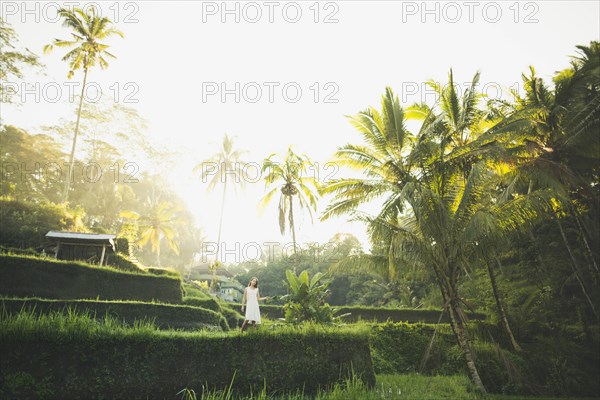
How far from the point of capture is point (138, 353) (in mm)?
6973

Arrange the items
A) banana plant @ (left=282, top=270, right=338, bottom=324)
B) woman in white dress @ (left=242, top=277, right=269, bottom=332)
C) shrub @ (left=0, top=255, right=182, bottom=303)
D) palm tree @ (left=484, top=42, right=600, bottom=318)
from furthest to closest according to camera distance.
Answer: shrub @ (left=0, top=255, right=182, bottom=303)
palm tree @ (left=484, top=42, right=600, bottom=318)
banana plant @ (left=282, top=270, right=338, bottom=324)
woman in white dress @ (left=242, top=277, right=269, bottom=332)

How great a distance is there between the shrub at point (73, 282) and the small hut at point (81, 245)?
178 inches

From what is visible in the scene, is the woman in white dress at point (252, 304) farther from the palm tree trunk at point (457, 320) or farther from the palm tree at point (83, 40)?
the palm tree at point (83, 40)

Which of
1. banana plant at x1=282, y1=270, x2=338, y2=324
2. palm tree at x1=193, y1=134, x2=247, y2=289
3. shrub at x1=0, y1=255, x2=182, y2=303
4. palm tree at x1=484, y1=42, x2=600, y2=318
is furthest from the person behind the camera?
palm tree at x1=193, y1=134, x2=247, y2=289

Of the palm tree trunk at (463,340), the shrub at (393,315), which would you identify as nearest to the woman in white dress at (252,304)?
the palm tree trunk at (463,340)

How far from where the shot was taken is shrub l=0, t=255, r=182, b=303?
14.1 m

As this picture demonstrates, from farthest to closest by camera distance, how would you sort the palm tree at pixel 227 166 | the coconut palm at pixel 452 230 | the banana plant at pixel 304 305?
1. the palm tree at pixel 227 166
2. the banana plant at pixel 304 305
3. the coconut palm at pixel 452 230

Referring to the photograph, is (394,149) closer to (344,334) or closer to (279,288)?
(344,334)

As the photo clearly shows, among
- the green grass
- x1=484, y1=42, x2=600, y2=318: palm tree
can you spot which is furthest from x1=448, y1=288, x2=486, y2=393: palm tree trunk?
x1=484, y1=42, x2=600, y2=318: palm tree

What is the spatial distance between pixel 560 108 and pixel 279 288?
32.9 m

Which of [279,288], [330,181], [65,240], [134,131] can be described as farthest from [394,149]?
[134,131]

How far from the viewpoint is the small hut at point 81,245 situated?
64.0 ft

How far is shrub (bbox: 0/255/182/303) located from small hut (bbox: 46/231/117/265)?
178 inches

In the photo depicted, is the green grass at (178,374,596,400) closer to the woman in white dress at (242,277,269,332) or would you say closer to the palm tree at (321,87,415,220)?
the woman in white dress at (242,277,269,332)
